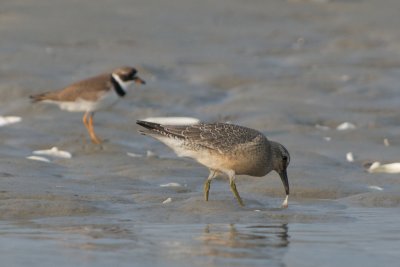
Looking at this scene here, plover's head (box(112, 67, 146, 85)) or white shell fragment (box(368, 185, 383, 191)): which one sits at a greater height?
plover's head (box(112, 67, 146, 85))

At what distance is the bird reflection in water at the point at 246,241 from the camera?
24.9ft

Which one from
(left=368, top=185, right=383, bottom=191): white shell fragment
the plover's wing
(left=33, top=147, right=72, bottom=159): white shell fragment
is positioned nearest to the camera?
(left=368, top=185, right=383, bottom=191): white shell fragment

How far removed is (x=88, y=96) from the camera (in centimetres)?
1432

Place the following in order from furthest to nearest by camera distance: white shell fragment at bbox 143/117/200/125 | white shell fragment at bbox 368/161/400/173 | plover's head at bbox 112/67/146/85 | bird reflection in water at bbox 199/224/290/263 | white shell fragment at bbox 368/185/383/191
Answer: plover's head at bbox 112/67/146/85 < white shell fragment at bbox 143/117/200/125 < white shell fragment at bbox 368/161/400/173 < white shell fragment at bbox 368/185/383/191 < bird reflection in water at bbox 199/224/290/263

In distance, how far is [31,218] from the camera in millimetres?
8938

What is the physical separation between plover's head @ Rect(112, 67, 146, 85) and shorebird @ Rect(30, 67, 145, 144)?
0.05 meters

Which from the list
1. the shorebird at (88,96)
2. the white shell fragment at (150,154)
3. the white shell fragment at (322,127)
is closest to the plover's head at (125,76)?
the shorebird at (88,96)

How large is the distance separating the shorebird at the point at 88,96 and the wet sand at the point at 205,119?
28 cm

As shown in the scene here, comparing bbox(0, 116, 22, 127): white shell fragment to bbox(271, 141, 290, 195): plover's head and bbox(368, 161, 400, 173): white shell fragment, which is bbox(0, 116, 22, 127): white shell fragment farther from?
bbox(368, 161, 400, 173): white shell fragment

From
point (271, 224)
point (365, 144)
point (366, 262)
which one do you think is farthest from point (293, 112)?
point (366, 262)

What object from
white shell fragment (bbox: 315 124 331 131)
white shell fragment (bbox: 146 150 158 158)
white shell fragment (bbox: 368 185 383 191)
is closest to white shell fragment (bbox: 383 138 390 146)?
white shell fragment (bbox: 315 124 331 131)

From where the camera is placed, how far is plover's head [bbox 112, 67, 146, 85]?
14.9 meters

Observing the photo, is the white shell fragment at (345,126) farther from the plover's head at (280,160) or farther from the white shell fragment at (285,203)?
the white shell fragment at (285,203)

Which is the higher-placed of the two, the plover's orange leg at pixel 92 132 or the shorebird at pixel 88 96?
the shorebird at pixel 88 96
